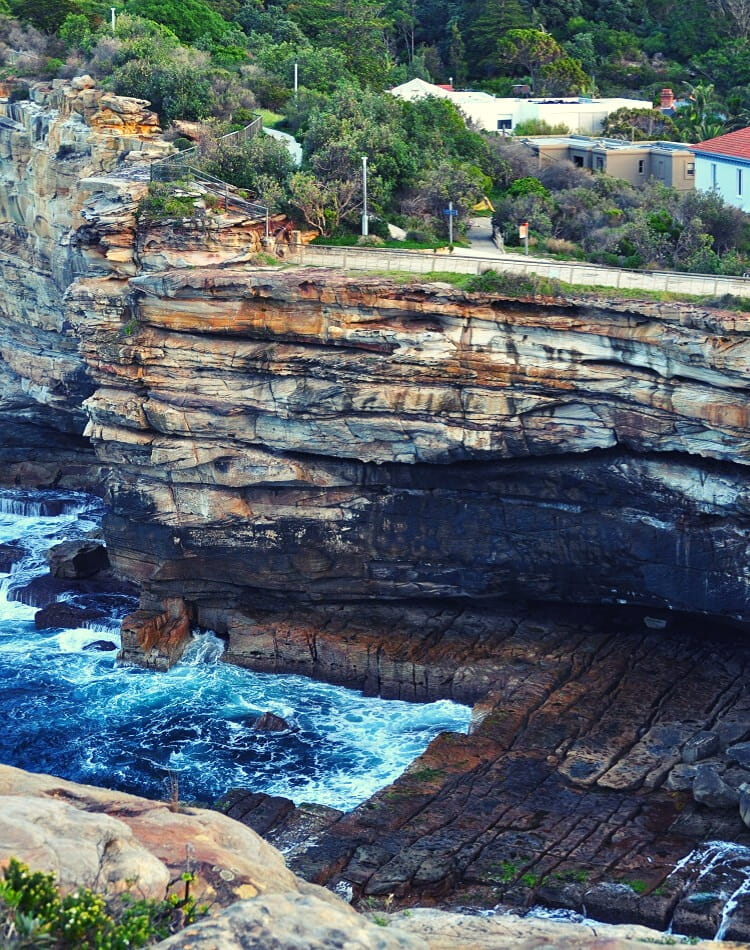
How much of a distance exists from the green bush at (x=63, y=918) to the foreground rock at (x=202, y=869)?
0.39 m

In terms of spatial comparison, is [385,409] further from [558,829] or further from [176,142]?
[176,142]

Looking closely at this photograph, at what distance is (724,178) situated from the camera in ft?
169

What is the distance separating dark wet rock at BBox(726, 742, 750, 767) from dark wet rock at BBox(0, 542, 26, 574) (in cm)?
2594

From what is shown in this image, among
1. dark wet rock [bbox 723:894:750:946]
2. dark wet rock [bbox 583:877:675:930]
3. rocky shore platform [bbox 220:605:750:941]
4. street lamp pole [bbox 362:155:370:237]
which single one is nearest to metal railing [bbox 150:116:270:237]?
street lamp pole [bbox 362:155:370:237]

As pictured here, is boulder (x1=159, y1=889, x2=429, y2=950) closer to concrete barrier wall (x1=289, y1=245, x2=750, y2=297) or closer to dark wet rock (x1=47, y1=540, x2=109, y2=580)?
concrete barrier wall (x1=289, y1=245, x2=750, y2=297)

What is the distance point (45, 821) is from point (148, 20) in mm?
54518

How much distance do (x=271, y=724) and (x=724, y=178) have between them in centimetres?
2539

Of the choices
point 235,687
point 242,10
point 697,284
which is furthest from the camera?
point 242,10

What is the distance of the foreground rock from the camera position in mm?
16953

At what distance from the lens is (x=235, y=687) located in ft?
139

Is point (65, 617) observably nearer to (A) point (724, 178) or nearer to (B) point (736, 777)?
(B) point (736, 777)

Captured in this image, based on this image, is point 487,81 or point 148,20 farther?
point 487,81

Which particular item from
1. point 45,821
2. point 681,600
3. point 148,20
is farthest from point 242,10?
point 45,821

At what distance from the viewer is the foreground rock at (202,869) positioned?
17.0 metres
